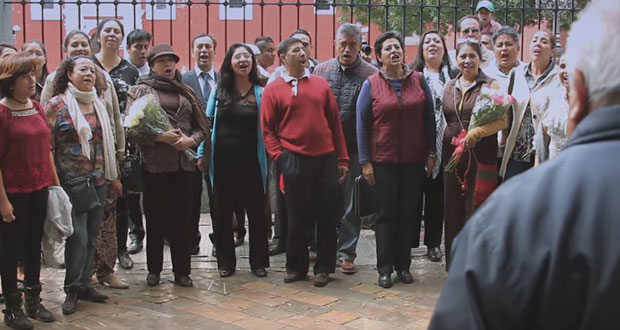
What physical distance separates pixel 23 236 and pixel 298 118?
2.27 metres

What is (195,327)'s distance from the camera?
559 cm

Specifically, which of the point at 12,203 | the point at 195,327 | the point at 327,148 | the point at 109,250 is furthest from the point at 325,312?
the point at 12,203

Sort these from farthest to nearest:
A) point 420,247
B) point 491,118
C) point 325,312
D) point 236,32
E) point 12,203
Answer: point 236,32 < point 420,247 < point 491,118 < point 325,312 < point 12,203

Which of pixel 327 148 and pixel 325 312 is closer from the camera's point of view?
pixel 325 312

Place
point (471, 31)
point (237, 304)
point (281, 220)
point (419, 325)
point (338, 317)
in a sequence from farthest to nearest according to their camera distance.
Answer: point (471, 31) → point (281, 220) → point (237, 304) → point (338, 317) → point (419, 325)

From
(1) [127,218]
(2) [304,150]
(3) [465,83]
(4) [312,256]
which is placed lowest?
(4) [312,256]

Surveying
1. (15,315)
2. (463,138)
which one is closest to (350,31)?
(463,138)

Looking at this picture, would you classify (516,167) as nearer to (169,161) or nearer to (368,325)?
(368,325)

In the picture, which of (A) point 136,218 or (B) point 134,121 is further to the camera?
(A) point 136,218

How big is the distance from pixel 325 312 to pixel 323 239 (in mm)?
974

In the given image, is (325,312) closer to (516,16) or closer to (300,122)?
(300,122)

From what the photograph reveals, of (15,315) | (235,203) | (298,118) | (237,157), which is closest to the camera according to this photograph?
(15,315)

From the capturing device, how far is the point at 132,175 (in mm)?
6406

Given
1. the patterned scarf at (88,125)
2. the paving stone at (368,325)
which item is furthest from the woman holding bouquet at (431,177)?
the patterned scarf at (88,125)
